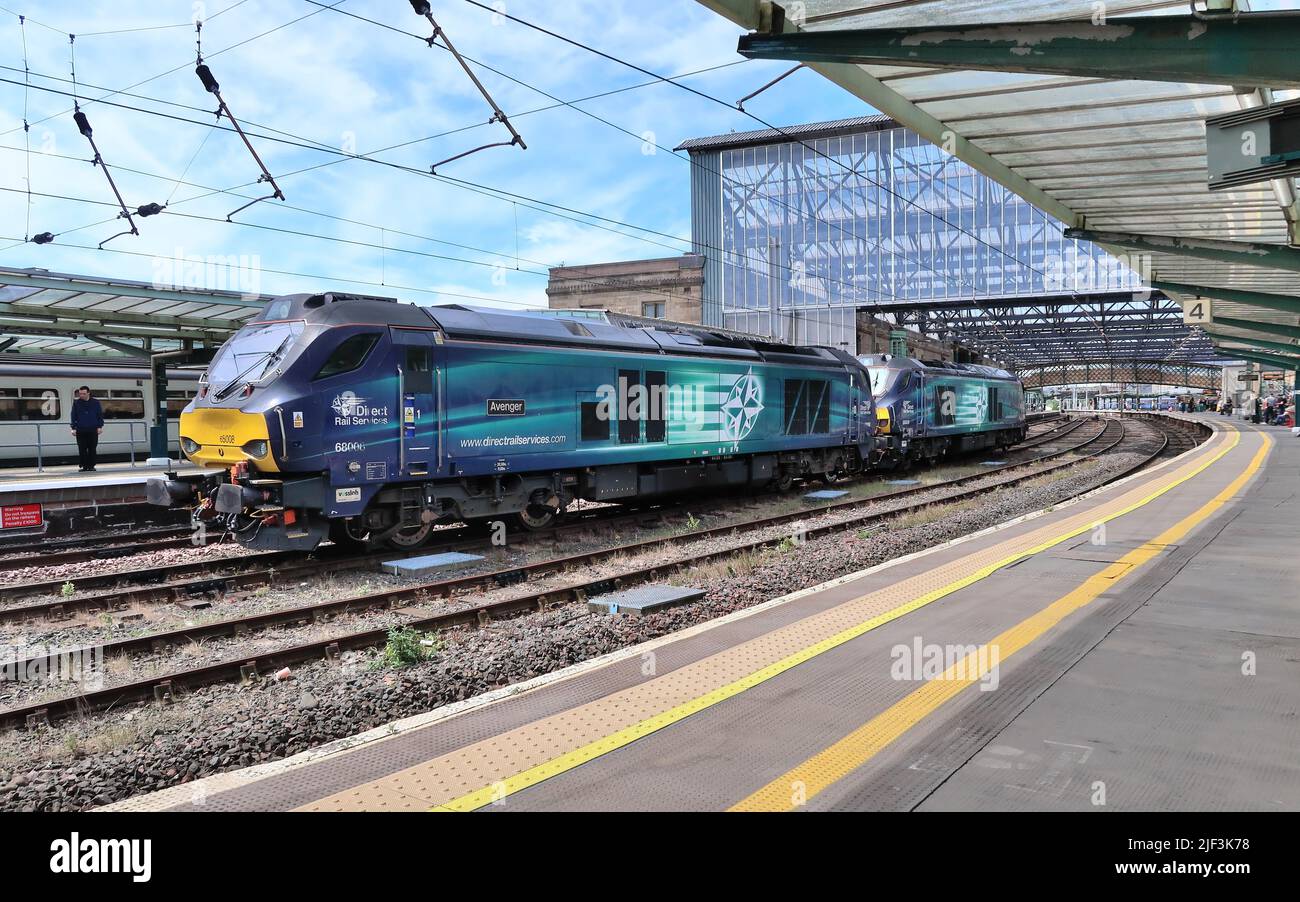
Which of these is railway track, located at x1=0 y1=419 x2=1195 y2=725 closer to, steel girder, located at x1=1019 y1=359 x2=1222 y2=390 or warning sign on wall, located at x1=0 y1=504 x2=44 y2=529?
warning sign on wall, located at x1=0 y1=504 x2=44 y2=529

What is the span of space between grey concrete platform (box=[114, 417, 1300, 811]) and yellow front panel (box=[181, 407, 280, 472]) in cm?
598

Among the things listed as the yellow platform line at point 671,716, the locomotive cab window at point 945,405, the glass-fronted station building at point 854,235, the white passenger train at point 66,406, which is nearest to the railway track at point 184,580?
the yellow platform line at point 671,716

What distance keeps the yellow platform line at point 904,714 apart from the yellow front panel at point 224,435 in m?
7.74

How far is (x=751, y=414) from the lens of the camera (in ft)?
55.4

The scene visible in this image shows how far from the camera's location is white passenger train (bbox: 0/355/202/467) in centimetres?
2155

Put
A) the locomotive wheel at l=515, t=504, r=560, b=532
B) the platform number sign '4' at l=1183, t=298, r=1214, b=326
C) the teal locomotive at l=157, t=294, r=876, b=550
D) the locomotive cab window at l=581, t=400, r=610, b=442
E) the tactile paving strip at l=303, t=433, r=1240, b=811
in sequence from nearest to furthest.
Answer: the tactile paving strip at l=303, t=433, r=1240, b=811, the teal locomotive at l=157, t=294, r=876, b=550, the locomotive wheel at l=515, t=504, r=560, b=532, the locomotive cab window at l=581, t=400, r=610, b=442, the platform number sign '4' at l=1183, t=298, r=1214, b=326

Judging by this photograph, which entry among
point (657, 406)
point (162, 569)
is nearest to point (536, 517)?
point (657, 406)

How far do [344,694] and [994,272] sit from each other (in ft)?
131

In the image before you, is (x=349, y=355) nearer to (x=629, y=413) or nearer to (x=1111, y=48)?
(x=629, y=413)

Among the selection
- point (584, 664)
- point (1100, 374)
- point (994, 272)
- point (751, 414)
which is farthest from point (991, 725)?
point (1100, 374)

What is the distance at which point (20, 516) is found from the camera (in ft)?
40.2

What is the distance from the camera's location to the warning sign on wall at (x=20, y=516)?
12.1 m

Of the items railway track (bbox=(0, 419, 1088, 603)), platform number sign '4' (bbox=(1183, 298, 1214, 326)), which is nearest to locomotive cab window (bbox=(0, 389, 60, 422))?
railway track (bbox=(0, 419, 1088, 603))

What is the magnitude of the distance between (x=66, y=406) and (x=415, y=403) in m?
17.3
